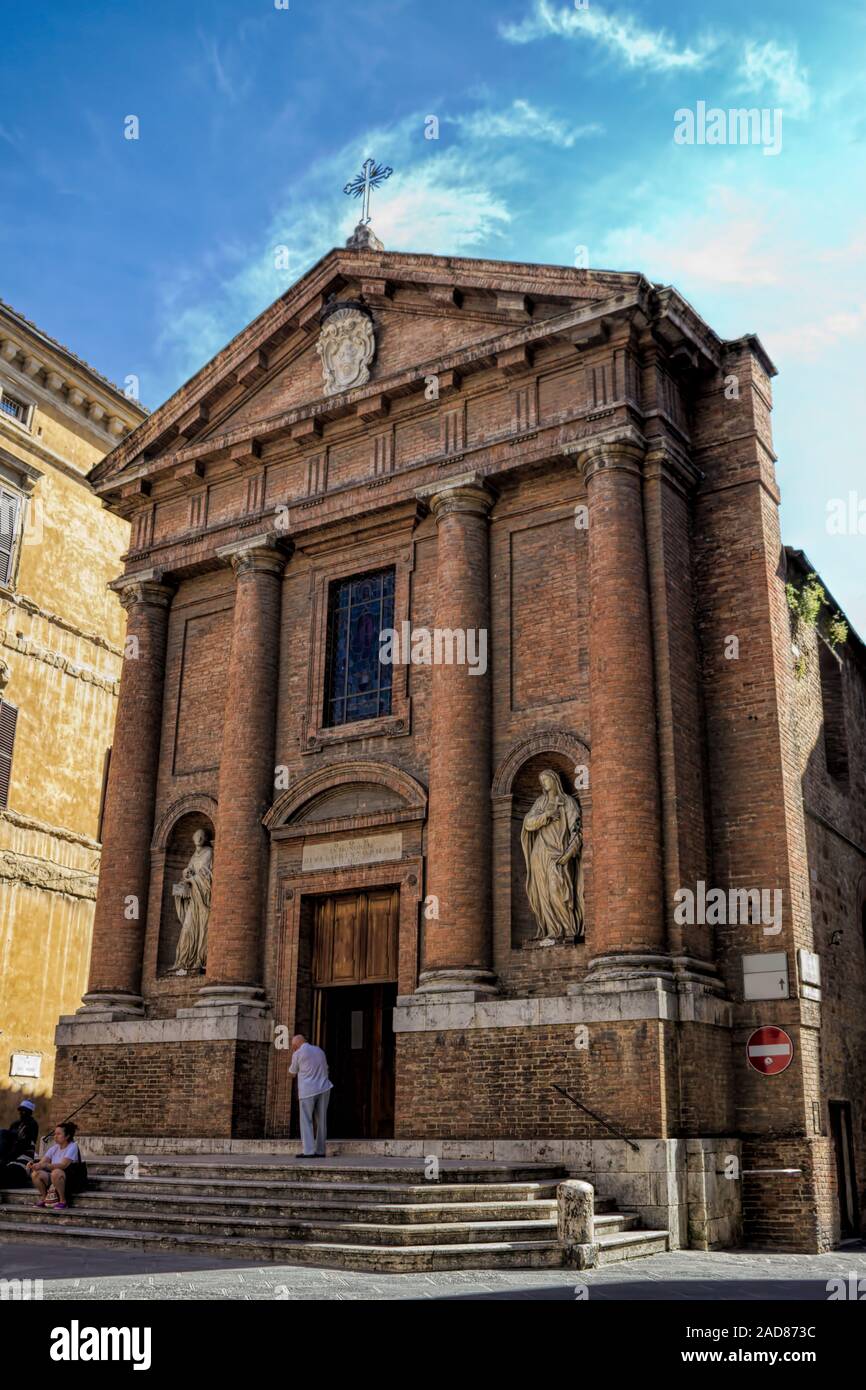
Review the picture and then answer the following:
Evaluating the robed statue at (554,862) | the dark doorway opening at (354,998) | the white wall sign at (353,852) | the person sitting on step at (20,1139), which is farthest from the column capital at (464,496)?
the person sitting on step at (20,1139)

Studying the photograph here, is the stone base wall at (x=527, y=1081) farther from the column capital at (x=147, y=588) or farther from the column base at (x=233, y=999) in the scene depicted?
the column capital at (x=147, y=588)

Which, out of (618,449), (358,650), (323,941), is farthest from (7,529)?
(618,449)

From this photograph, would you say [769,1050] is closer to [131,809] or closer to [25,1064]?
[131,809]

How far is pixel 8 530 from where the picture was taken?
2748 cm

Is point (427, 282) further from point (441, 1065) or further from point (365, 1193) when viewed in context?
point (365, 1193)

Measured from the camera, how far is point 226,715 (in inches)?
784

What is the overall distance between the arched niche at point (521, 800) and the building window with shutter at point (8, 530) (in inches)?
578

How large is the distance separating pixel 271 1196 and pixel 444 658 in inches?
294

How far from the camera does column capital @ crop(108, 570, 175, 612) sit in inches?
856

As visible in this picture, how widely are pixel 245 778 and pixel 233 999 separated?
10.8 feet

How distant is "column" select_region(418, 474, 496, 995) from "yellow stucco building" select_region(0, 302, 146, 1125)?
39.9 ft

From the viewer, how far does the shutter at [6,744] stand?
26016 millimetres
